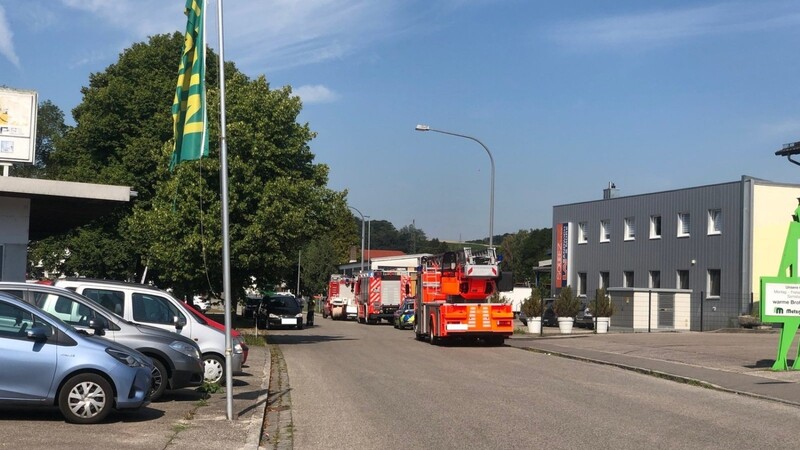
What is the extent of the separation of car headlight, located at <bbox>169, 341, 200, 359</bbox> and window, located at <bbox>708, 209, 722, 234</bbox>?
37.0 m

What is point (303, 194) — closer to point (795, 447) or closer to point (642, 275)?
point (795, 447)

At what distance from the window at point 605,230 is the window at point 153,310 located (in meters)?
41.9

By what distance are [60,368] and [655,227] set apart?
43.8 m

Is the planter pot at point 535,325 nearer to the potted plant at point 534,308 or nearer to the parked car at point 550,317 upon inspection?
the potted plant at point 534,308

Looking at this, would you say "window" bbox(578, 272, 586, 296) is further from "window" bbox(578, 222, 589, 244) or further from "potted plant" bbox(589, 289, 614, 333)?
"potted plant" bbox(589, 289, 614, 333)

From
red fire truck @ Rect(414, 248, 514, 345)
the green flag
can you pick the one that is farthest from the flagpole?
red fire truck @ Rect(414, 248, 514, 345)

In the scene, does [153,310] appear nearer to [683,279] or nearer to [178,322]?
[178,322]

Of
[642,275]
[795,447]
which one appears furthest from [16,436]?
[642,275]

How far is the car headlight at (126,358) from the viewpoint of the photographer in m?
11.0

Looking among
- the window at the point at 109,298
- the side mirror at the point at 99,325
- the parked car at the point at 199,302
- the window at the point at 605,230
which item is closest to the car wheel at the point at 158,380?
the side mirror at the point at 99,325

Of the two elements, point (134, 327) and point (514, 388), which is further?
point (514, 388)

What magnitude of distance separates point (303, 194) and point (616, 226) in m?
27.4

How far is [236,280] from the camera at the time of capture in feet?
103

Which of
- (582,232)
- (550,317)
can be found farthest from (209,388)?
(582,232)
